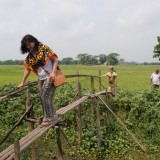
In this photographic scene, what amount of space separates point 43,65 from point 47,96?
489mm

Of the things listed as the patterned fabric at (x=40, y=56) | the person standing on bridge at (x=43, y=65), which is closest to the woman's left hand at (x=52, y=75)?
the person standing on bridge at (x=43, y=65)

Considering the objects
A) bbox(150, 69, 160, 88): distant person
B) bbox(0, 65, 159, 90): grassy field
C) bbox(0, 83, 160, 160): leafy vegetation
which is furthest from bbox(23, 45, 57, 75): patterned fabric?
bbox(150, 69, 160, 88): distant person

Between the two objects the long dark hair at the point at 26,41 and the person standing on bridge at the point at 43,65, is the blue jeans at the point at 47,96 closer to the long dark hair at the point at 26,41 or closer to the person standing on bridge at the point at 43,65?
the person standing on bridge at the point at 43,65

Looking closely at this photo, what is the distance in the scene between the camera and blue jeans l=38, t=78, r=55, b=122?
418cm

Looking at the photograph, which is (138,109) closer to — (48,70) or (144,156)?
(144,156)

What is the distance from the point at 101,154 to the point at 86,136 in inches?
29.4

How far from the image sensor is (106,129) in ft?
28.3

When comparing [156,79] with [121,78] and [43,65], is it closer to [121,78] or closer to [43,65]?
[43,65]

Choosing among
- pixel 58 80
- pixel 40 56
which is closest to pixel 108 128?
pixel 58 80

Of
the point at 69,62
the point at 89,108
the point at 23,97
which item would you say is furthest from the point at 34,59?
the point at 69,62

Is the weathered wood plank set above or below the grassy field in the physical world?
above

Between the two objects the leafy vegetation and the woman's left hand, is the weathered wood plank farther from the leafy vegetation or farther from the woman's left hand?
the leafy vegetation

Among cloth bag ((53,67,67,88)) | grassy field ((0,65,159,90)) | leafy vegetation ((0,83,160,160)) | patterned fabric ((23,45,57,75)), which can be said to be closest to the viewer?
patterned fabric ((23,45,57,75))

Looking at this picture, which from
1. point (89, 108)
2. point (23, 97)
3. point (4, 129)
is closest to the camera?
point (4, 129)
